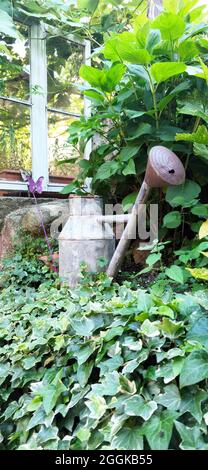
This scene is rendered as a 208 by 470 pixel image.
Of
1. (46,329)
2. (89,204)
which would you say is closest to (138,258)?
(89,204)

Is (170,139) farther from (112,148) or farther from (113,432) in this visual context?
(113,432)

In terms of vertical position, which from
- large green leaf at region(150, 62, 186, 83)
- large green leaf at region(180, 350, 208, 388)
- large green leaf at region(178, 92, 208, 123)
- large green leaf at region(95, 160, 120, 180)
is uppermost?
large green leaf at region(150, 62, 186, 83)

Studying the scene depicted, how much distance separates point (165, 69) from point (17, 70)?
5.42 ft

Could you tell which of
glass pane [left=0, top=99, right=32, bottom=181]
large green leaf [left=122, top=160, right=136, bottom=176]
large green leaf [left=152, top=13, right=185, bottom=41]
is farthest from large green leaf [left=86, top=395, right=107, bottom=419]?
glass pane [left=0, top=99, right=32, bottom=181]

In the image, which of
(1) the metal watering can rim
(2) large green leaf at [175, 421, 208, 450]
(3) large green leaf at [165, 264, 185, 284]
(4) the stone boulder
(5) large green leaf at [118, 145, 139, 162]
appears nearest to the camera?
(2) large green leaf at [175, 421, 208, 450]

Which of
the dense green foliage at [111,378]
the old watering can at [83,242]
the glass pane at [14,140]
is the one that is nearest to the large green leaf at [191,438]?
the dense green foliage at [111,378]

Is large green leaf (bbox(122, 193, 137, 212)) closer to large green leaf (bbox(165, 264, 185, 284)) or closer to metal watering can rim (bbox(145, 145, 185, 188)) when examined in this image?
metal watering can rim (bbox(145, 145, 185, 188))

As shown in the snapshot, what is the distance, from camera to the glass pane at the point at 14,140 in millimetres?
2719

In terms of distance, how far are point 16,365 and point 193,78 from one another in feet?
4.64

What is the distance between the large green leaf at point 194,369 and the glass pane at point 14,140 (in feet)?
7.50

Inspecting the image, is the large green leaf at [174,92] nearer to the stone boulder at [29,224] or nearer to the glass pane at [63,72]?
the stone boulder at [29,224]

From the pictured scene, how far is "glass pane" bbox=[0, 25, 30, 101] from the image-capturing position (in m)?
2.67

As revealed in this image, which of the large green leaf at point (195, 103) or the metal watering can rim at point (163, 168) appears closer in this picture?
the metal watering can rim at point (163, 168)

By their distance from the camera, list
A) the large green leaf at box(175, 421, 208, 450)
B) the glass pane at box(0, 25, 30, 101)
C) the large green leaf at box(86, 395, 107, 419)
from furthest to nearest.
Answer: the glass pane at box(0, 25, 30, 101), the large green leaf at box(86, 395, 107, 419), the large green leaf at box(175, 421, 208, 450)
